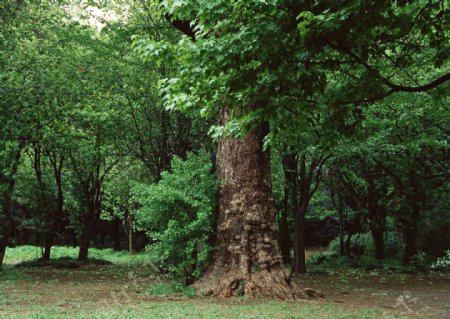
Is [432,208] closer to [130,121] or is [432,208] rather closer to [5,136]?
[130,121]

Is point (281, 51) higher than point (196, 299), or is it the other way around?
point (281, 51)

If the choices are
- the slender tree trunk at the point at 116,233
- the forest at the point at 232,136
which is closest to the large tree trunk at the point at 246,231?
the forest at the point at 232,136

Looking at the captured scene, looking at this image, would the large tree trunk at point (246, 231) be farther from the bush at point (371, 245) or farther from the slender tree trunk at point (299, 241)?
the bush at point (371, 245)

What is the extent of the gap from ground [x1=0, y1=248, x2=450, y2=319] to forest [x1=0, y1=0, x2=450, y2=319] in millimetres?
76

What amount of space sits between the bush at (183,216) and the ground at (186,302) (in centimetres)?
67

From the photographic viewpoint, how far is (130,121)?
1770 centimetres

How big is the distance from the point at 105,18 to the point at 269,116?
13.6 meters

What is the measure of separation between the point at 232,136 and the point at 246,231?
2832mm

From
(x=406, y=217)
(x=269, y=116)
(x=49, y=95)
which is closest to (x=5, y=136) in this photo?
(x=49, y=95)

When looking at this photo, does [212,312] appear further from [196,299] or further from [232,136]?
[232,136]

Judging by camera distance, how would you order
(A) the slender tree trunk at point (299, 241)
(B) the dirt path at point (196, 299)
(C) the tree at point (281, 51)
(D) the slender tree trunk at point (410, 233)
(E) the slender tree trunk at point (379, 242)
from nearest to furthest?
(C) the tree at point (281, 51) → (B) the dirt path at point (196, 299) → (A) the slender tree trunk at point (299, 241) → (D) the slender tree trunk at point (410, 233) → (E) the slender tree trunk at point (379, 242)

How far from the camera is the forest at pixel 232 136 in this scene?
5.18 m

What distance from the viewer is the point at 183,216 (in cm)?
1080

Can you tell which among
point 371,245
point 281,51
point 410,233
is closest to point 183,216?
point 281,51
